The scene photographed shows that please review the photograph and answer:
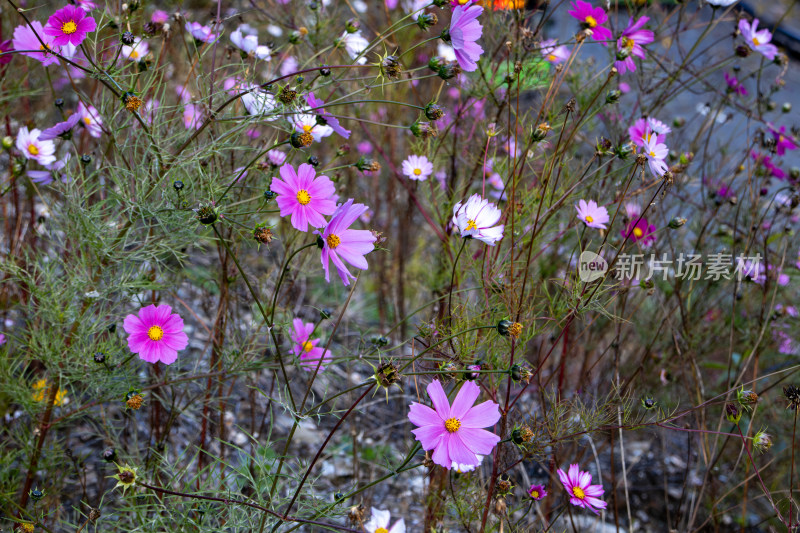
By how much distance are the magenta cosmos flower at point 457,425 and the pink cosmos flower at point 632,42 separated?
2.38 ft

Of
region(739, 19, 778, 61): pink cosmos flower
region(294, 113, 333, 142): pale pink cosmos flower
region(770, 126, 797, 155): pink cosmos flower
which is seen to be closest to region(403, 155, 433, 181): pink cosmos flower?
region(294, 113, 333, 142): pale pink cosmos flower

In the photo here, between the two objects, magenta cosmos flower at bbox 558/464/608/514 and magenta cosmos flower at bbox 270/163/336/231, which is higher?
magenta cosmos flower at bbox 270/163/336/231

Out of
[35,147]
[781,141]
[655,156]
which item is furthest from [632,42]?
[35,147]

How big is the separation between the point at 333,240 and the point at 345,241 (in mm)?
34

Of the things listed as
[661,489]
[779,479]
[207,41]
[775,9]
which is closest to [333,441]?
[661,489]

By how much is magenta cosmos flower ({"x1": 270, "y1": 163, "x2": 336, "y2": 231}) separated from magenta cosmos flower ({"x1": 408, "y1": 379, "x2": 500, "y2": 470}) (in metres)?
0.27

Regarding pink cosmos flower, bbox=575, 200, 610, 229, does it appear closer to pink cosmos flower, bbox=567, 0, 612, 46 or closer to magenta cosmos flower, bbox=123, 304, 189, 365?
pink cosmos flower, bbox=567, 0, 612, 46

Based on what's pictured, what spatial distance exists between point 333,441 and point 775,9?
462 cm

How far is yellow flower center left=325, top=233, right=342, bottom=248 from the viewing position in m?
0.85

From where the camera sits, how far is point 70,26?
91 cm

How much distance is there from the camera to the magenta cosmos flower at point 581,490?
3.19 feet

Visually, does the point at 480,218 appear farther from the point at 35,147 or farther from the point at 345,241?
the point at 35,147

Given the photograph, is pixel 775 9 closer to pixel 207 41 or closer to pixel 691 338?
pixel 691 338

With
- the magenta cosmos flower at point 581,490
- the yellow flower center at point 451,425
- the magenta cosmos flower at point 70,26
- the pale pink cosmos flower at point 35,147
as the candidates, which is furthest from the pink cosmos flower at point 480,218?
the pale pink cosmos flower at point 35,147
